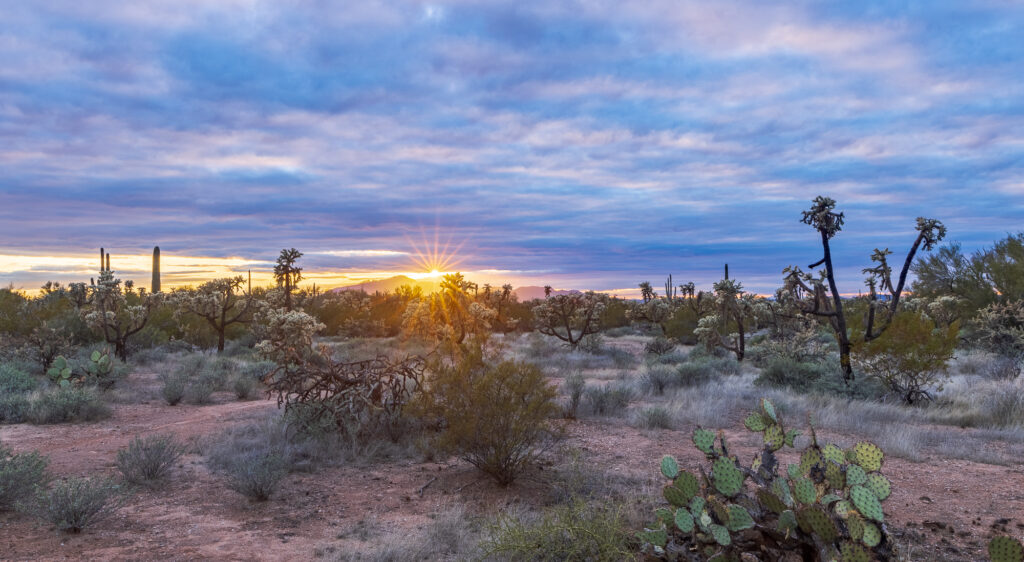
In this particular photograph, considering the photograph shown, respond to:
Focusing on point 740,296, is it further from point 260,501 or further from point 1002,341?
point 260,501

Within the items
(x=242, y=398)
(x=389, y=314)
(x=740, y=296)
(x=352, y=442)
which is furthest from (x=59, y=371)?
(x=389, y=314)

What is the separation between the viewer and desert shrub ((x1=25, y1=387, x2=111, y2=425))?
1162 centimetres

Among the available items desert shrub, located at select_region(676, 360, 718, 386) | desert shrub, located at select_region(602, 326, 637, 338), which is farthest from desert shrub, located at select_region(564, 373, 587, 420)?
desert shrub, located at select_region(602, 326, 637, 338)

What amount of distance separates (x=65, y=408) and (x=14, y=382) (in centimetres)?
323

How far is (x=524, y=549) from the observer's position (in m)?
4.89

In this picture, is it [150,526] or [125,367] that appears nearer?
[150,526]

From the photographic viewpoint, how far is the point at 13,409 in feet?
38.6

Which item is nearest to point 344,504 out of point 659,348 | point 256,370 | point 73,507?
point 73,507

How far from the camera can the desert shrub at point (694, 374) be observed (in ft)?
51.5

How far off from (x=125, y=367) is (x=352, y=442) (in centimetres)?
1157

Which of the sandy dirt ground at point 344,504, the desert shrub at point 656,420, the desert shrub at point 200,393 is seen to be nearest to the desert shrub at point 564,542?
the sandy dirt ground at point 344,504

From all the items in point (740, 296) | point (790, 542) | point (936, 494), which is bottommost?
point (936, 494)

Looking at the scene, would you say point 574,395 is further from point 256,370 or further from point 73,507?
point 256,370

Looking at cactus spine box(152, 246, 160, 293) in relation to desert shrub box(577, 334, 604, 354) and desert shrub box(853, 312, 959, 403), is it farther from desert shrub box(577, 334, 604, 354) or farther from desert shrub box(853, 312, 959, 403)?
desert shrub box(853, 312, 959, 403)
